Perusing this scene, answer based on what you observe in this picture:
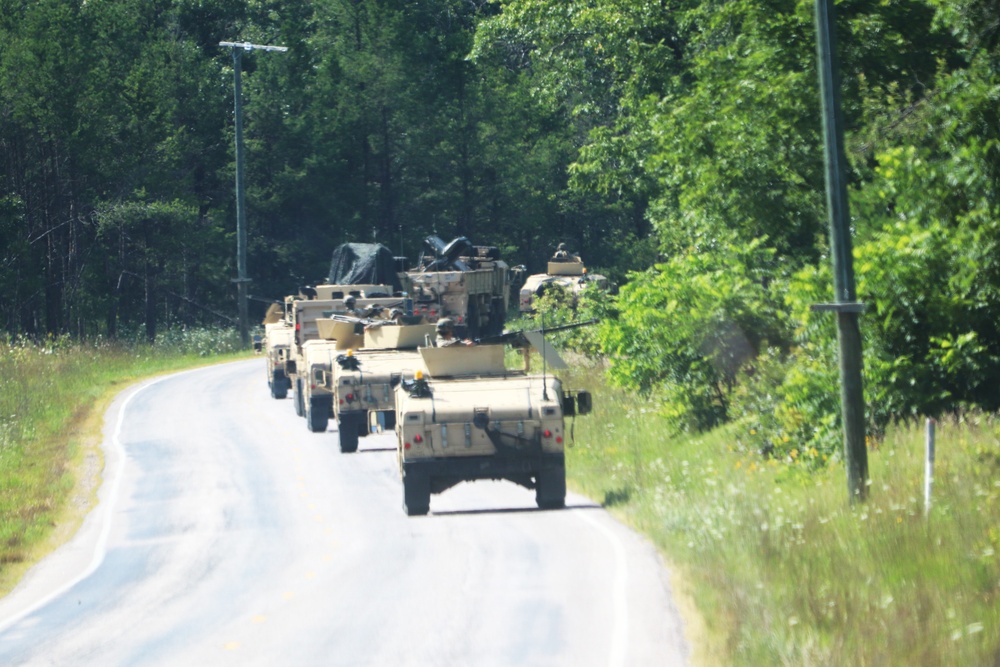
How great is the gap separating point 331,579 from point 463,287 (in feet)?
71.6

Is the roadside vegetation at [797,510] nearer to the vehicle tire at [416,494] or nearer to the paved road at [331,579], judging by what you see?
the paved road at [331,579]

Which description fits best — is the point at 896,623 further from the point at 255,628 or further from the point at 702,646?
the point at 255,628

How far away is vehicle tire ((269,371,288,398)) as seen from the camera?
1193 inches

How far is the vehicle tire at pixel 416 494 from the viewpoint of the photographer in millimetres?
15906

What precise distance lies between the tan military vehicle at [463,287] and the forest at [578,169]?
5.29 ft

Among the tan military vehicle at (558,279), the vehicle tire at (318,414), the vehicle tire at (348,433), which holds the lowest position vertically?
the vehicle tire at (348,433)

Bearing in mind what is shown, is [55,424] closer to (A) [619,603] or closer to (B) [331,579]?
(B) [331,579]

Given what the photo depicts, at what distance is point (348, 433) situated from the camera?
2145cm

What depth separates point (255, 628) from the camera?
37.3ft

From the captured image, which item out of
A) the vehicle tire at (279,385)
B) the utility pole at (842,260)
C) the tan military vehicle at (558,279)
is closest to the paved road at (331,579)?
the utility pole at (842,260)

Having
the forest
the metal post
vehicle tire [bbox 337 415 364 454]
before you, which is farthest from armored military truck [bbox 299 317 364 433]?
the metal post

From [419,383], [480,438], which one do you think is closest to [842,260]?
[480,438]

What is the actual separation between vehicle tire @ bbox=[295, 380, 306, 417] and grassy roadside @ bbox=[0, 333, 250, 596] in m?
3.82

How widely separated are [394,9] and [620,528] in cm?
4857
